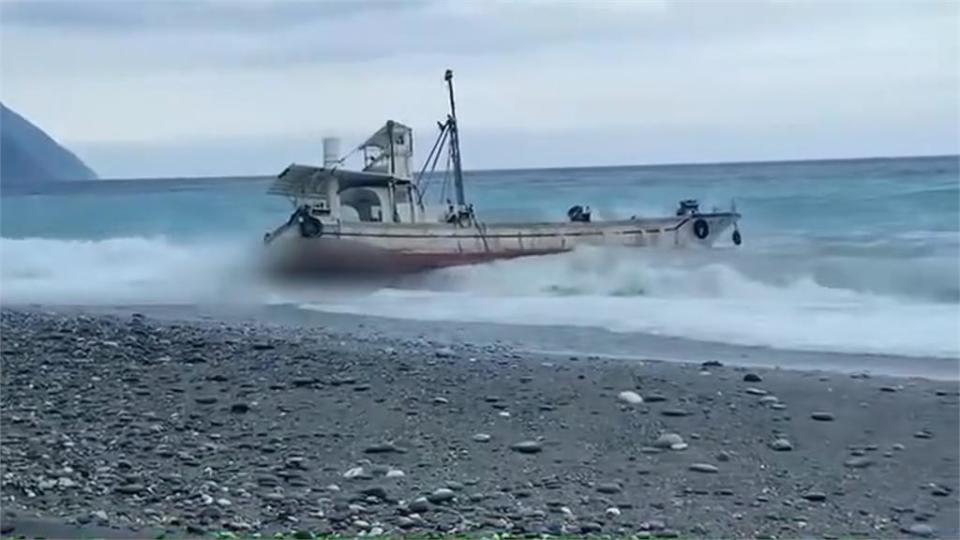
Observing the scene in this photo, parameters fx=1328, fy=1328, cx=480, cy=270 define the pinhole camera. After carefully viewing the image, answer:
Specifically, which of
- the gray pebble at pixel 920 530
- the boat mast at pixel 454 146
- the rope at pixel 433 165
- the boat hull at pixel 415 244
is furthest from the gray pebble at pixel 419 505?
the boat hull at pixel 415 244

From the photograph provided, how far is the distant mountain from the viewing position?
14.0 feet

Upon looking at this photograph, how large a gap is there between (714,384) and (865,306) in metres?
1.94

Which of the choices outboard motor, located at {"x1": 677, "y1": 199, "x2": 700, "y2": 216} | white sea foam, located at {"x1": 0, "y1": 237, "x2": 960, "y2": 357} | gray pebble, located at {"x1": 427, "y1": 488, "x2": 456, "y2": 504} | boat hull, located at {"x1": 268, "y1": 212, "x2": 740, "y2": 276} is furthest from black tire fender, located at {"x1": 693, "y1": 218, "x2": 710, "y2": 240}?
gray pebble, located at {"x1": 427, "y1": 488, "x2": 456, "y2": 504}

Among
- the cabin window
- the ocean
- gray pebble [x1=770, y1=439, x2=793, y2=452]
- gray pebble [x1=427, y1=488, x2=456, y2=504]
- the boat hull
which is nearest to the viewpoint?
gray pebble [x1=427, y1=488, x2=456, y2=504]

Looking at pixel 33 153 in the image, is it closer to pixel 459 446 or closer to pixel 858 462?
pixel 459 446

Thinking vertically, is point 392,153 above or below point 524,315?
above

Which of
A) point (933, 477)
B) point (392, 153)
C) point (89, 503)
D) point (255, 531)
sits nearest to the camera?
point (255, 531)

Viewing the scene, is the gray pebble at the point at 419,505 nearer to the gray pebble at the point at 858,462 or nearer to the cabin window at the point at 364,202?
the gray pebble at the point at 858,462

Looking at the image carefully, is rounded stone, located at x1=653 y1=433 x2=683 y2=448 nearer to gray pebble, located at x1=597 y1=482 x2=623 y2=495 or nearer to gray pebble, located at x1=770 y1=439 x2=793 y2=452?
gray pebble, located at x1=770 y1=439 x2=793 y2=452

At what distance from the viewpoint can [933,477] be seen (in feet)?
8.95

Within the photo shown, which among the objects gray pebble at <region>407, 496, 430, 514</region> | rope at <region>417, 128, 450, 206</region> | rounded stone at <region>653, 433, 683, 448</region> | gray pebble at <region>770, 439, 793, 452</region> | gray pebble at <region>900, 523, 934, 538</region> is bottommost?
gray pebble at <region>900, 523, 934, 538</region>

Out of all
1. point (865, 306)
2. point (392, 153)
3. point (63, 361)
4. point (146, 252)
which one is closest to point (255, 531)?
point (63, 361)

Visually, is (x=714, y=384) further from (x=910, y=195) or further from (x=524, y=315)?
(x=910, y=195)

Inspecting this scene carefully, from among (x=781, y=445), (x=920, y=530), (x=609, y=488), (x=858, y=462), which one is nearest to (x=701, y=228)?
(x=781, y=445)
